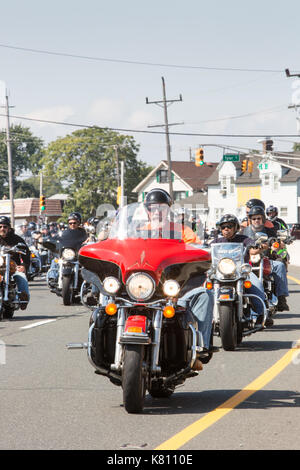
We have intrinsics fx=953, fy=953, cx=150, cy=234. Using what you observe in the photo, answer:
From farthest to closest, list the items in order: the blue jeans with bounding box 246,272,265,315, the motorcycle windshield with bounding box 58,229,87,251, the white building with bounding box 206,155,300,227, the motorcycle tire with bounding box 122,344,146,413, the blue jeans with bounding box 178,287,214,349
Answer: the white building with bounding box 206,155,300,227 → the motorcycle windshield with bounding box 58,229,87,251 → the blue jeans with bounding box 246,272,265,315 → the blue jeans with bounding box 178,287,214,349 → the motorcycle tire with bounding box 122,344,146,413

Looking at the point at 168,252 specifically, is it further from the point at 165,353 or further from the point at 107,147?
the point at 107,147

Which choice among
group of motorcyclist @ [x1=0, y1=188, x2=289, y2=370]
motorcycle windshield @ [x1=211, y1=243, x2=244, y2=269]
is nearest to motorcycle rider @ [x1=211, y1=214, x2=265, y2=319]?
group of motorcyclist @ [x1=0, y1=188, x2=289, y2=370]

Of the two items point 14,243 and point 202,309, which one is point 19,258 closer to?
point 14,243

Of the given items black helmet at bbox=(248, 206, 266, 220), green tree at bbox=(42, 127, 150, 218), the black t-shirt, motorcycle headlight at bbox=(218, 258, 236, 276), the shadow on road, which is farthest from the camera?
green tree at bbox=(42, 127, 150, 218)

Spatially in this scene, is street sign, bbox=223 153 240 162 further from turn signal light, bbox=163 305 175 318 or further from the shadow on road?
turn signal light, bbox=163 305 175 318

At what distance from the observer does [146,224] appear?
25.2 feet

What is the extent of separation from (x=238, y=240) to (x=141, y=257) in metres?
5.27

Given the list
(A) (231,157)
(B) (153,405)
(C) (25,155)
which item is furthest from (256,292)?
(C) (25,155)

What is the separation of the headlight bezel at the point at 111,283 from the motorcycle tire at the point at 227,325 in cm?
388

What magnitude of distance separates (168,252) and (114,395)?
1.56 metres

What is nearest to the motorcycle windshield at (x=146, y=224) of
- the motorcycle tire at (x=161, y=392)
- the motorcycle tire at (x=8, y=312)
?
the motorcycle tire at (x=161, y=392)

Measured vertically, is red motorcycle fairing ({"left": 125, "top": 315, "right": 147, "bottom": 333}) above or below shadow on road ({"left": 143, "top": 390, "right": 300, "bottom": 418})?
above

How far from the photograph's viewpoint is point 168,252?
7.32 metres

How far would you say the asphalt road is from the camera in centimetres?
629
